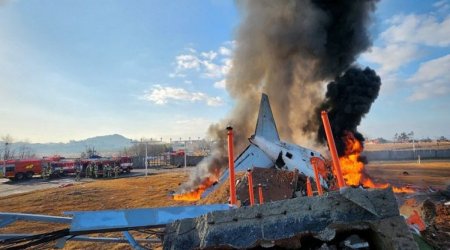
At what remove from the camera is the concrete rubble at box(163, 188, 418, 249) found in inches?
130

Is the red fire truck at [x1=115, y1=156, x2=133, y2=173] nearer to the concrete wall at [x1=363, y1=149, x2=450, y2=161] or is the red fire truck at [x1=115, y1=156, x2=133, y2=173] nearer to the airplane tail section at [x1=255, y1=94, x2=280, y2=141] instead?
the airplane tail section at [x1=255, y1=94, x2=280, y2=141]

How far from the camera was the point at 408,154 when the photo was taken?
5566cm

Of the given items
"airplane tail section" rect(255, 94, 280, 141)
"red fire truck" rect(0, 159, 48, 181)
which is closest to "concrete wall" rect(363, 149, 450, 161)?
"airplane tail section" rect(255, 94, 280, 141)

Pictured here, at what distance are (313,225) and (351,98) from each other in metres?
22.8

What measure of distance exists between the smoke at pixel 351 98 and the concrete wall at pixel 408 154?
→ 91.8 feet

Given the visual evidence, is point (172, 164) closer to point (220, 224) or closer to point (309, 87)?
point (309, 87)

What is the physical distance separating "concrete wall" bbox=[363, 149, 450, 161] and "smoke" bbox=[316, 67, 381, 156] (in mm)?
27980

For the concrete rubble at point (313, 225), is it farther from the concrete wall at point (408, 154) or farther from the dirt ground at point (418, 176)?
the concrete wall at point (408, 154)

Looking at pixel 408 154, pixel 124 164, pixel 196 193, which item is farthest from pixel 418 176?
pixel 124 164

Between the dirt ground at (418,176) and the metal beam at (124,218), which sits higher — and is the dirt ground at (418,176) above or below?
below

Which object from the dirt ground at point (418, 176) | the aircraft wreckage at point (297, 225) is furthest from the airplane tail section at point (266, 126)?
the aircraft wreckage at point (297, 225)

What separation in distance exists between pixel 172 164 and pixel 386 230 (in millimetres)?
60460

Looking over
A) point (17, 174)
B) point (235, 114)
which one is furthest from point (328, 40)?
point (17, 174)

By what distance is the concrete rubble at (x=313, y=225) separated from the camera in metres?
3.31
